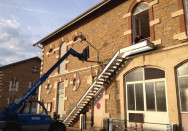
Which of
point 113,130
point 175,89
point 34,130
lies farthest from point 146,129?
point 34,130

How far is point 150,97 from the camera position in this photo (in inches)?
362

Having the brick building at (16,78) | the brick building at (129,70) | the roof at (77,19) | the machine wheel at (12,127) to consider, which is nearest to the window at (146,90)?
the brick building at (129,70)

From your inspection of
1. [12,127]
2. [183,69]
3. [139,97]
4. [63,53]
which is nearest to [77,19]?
[63,53]

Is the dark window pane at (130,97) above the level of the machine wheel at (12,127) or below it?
above

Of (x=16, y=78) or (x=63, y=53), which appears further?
(x=16, y=78)

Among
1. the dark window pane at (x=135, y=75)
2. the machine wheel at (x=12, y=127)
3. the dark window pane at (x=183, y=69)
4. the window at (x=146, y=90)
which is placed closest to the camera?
the machine wheel at (x=12, y=127)

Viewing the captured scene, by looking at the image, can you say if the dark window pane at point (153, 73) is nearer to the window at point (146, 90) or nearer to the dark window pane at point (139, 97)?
the window at point (146, 90)

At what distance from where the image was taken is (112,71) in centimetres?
1112

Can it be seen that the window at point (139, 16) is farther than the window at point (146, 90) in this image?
Yes

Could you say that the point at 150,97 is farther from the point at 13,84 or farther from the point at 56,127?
the point at 13,84

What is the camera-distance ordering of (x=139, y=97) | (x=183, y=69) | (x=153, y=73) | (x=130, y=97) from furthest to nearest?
(x=130, y=97), (x=139, y=97), (x=153, y=73), (x=183, y=69)

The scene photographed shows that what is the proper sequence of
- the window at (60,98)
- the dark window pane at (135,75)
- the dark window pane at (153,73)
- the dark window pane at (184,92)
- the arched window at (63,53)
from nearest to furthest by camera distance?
the dark window pane at (184,92) < the dark window pane at (153,73) < the dark window pane at (135,75) < the window at (60,98) < the arched window at (63,53)

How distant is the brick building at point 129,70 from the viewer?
835 centimetres

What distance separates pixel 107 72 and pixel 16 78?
20654 millimetres
